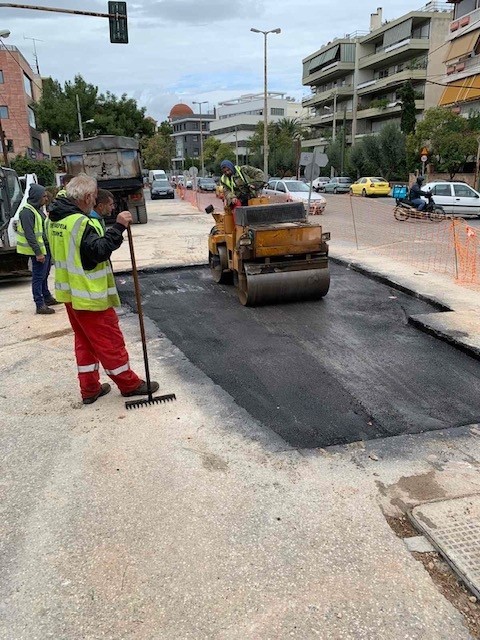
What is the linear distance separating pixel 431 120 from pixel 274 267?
3268 cm

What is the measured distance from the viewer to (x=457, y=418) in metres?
4.27

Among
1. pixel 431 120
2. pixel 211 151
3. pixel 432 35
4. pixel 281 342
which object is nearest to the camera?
pixel 281 342

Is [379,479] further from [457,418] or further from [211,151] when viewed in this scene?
[211,151]

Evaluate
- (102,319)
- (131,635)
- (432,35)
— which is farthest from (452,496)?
(432,35)

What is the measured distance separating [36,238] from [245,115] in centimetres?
10196

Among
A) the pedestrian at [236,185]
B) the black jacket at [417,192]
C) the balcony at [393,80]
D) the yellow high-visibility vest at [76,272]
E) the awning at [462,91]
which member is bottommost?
the black jacket at [417,192]

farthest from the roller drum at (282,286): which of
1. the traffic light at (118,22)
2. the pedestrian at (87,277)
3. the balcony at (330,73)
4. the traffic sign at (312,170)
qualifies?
the balcony at (330,73)

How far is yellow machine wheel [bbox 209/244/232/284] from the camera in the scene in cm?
898

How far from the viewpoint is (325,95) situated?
66.4 metres

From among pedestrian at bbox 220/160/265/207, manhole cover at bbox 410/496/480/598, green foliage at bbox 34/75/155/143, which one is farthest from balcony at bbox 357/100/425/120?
manhole cover at bbox 410/496/480/598

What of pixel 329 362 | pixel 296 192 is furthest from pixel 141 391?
pixel 296 192

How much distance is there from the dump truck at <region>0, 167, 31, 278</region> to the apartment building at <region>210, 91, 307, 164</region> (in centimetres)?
9072

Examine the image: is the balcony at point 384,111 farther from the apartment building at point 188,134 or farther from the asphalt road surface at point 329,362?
the apartment building at point 188,134

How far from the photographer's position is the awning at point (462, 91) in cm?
3616
